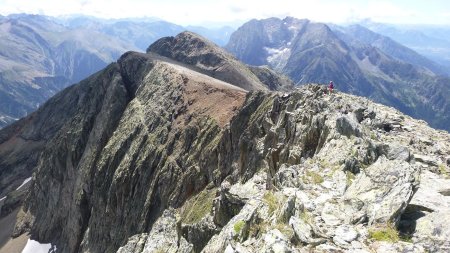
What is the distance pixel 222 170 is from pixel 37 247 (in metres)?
85.3

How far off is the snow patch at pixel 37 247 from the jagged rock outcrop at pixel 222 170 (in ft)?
7.46

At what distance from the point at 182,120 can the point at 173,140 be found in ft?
24.1

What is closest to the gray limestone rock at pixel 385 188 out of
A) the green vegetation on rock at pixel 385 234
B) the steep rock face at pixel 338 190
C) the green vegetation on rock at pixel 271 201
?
the steep rock face at pixel 338 190

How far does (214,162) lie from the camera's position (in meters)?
82.9

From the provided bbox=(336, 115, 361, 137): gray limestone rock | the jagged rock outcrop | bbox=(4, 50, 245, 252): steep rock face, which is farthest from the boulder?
bbox=(4, 50, 245, 252): steep rock face

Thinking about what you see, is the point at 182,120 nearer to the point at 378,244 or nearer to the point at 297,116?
the point at 297,116

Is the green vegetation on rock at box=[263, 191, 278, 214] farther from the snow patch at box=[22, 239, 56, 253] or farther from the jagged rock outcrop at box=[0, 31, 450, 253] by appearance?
Answer: the snow patch at box=[22, 239, 56, 253]

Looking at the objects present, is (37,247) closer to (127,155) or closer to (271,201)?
(127,155)

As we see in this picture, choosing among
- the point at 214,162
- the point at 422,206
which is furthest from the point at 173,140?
the point at 422,206

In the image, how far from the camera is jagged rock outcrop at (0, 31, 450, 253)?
2283 cm

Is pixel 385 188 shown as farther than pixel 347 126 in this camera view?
No

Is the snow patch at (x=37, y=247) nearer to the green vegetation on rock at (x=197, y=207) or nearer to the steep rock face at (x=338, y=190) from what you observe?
the green vegetation on rock at (x=197, y=207)

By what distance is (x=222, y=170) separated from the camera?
7800 centimetres

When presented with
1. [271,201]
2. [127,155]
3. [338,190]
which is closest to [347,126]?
[338,190]
